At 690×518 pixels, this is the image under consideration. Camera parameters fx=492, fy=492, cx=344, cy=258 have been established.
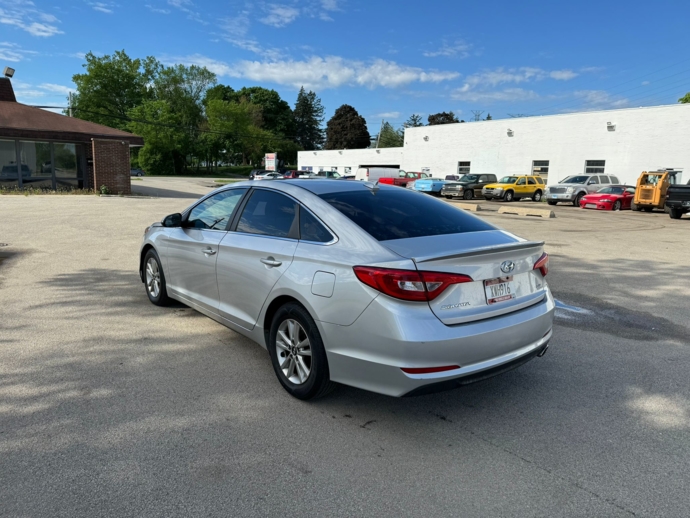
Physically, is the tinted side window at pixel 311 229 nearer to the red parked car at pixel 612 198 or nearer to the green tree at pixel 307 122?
the red parked car at pixel 612 198

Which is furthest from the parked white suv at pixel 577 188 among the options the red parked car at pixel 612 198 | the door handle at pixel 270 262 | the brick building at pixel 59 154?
the door handle at pixel 270 262

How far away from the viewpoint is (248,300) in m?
4.05

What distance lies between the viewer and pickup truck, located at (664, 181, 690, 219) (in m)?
19.8

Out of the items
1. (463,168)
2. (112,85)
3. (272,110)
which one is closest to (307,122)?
(272,110)

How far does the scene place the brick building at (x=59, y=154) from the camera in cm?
2294

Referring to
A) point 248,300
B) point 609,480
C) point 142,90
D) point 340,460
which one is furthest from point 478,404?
point 142,90

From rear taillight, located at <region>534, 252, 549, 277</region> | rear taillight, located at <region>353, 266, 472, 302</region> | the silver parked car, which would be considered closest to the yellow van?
the silver parked car

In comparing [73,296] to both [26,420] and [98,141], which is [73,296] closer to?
[26,420]

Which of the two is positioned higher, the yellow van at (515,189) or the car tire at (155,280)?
the yellow van at (515,189)

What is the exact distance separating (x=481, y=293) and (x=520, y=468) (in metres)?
1.05

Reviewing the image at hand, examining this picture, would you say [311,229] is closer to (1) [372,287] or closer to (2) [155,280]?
(1) [372,287]

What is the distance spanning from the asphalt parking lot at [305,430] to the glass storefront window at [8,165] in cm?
2142

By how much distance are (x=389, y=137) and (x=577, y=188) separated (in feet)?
277

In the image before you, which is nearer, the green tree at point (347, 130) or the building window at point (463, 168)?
the building window at point (463, 168)
